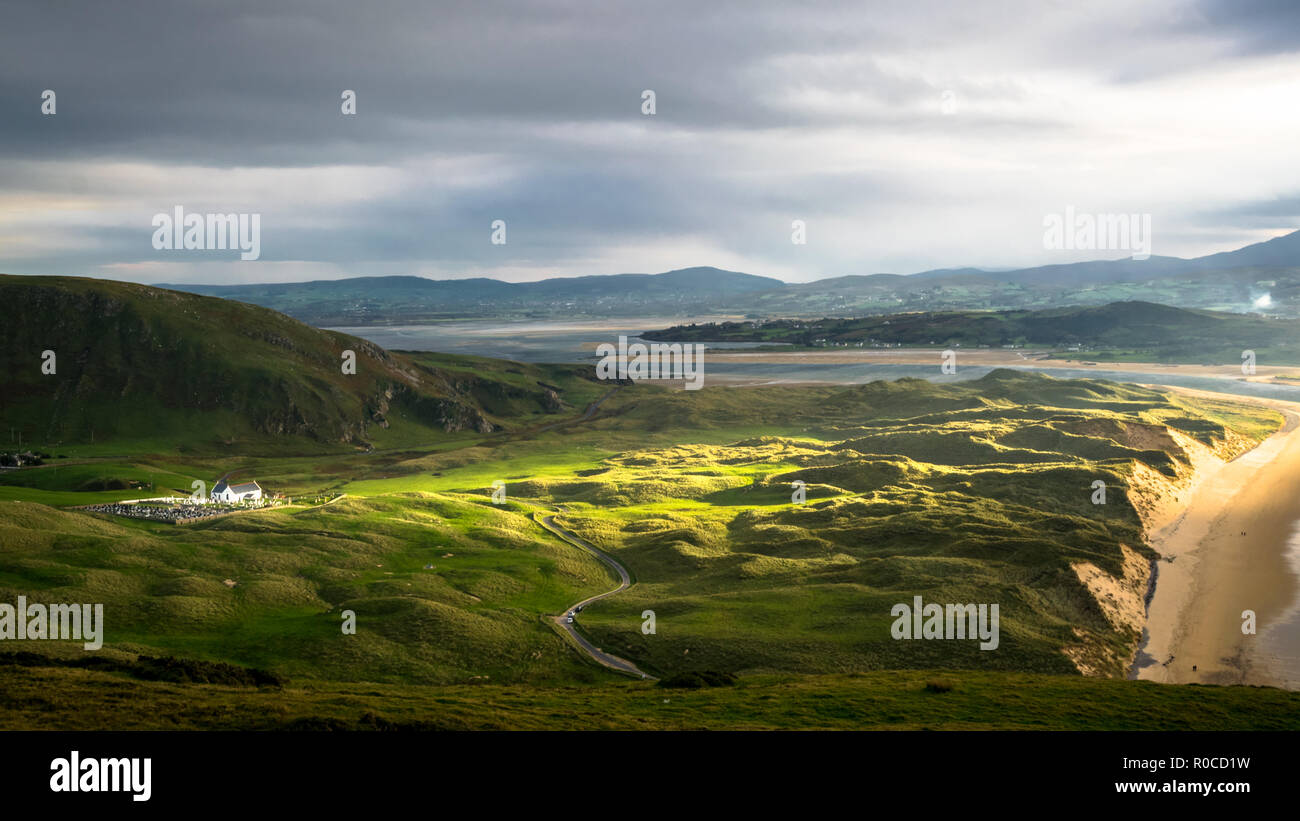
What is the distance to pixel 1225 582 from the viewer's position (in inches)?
3583

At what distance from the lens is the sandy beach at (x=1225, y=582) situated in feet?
230

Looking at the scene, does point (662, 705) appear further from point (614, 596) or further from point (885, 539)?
point (885, 539)

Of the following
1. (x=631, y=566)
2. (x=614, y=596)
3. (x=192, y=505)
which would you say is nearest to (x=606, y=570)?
(x=631, y=566)

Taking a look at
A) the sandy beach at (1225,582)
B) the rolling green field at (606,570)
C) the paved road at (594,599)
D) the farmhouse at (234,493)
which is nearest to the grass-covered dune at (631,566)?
the rolling green field at (606,570)

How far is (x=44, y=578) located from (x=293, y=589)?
66.2ft

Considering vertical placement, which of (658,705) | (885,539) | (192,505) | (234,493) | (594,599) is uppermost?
(234,493)

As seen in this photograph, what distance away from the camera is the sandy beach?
70.2 metres

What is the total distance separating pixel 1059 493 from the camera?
123562 millimetres

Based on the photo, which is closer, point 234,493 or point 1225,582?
point 1225,582

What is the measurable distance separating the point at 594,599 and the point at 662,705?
35035 millimetres

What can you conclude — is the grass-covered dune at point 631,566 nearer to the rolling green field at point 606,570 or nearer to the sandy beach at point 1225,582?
the rolling green field at point 606,570

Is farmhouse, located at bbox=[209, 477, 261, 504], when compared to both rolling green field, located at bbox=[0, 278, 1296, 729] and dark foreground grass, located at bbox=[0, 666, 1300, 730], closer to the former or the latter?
rolling green field, located at bbox=[0, 278, 1296, 729]
